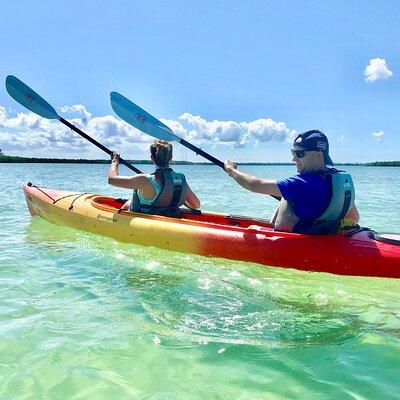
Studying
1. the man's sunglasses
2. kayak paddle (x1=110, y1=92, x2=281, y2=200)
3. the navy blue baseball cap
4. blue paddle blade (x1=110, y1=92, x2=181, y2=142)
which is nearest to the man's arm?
the man's sunglasses

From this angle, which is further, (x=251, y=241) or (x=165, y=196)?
(x=165, y=196)

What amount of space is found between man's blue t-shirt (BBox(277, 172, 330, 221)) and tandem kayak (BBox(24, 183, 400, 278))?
403 millimetres

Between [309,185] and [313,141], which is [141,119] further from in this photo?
[309,185]

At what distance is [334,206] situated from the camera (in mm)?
4422

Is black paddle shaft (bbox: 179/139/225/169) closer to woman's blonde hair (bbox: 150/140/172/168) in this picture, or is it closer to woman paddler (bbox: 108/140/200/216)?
woman paddler (bbox: 108/140/200/216)

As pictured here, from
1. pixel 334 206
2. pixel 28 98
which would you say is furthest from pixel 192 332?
pixel 28 98

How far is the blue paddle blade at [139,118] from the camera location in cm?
739

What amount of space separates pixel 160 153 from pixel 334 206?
232 cm

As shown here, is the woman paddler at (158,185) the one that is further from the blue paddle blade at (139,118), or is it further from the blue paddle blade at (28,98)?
the blue paddle blade at (28,98)

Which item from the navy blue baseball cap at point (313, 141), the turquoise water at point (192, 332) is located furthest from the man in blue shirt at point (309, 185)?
the turquoise water at point (192, 332)

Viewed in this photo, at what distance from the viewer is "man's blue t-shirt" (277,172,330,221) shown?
4.32 metres

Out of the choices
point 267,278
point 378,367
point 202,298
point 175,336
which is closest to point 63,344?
point 175,336

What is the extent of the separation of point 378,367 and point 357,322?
2.31ft

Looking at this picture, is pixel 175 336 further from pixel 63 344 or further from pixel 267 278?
pixel 267 278
